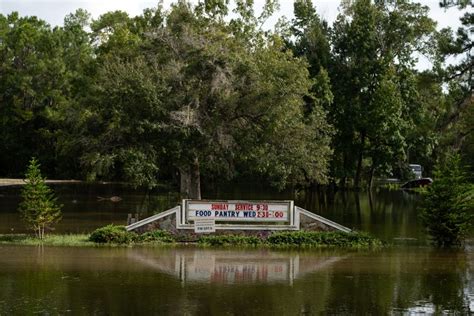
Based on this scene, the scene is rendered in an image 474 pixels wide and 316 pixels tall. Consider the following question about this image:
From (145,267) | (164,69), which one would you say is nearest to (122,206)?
(164,69)

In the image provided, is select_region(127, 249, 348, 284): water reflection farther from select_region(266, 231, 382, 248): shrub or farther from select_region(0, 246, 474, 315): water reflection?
select_region(266, 231, 382, 248): shrub

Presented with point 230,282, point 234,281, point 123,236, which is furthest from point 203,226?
point 230,282

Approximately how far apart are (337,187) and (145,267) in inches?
2166

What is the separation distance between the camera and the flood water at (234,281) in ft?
39.2

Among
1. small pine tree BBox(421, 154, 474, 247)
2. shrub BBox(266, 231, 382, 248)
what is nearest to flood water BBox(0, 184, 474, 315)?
small pine tree BBox(421, 154, 474, 247)

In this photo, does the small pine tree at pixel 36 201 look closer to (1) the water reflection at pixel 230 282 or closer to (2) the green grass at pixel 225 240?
(2) the green grass at pixel 225 240

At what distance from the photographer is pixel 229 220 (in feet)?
74.5

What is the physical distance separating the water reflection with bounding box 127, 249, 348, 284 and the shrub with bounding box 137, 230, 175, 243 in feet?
6.35

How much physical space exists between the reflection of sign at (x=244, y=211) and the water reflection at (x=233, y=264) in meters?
2.39

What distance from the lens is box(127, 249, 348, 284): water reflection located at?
50.0 feet

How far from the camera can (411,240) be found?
81.2 feet

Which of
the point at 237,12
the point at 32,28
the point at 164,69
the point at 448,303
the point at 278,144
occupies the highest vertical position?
the point at 32,28

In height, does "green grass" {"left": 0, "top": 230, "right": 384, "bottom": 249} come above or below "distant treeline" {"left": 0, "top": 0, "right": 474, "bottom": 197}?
below

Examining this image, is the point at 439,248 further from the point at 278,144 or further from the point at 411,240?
the point at 278,144
